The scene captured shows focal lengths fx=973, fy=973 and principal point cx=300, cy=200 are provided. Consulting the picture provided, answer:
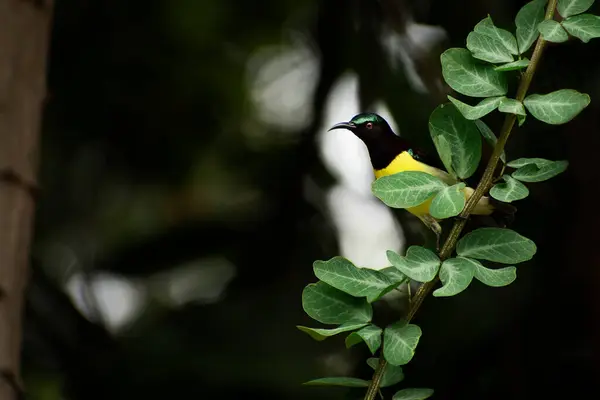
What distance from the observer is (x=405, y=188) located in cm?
56

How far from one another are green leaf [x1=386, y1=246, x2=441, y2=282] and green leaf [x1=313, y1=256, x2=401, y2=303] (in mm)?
20

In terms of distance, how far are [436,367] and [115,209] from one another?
33.3 inches

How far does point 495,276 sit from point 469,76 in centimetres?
12

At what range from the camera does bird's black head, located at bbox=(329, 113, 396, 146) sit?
742mm

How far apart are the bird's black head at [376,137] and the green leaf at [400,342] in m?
0.21

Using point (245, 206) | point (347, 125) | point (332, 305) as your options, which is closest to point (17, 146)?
point (347, 125)

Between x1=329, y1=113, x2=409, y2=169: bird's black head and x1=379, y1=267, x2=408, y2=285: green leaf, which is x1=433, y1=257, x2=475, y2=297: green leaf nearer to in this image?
x1=379, y1=267, x2=408, y2=285: green leaf

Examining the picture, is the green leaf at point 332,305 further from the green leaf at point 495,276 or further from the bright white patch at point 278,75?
the bright white patch at point 278,75

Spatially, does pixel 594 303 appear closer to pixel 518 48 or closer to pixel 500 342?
pixel 500 342

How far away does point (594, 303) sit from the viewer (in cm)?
133

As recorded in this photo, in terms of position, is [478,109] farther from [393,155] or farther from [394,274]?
[393,155]

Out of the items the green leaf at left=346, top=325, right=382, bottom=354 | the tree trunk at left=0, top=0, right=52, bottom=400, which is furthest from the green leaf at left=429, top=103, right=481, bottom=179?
the tree trunk at left=0, top=0, right=52, bottom=400

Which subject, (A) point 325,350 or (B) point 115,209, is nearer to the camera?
(A) point 325,350

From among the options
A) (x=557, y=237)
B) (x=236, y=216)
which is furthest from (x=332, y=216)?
(x=557, y=237)
